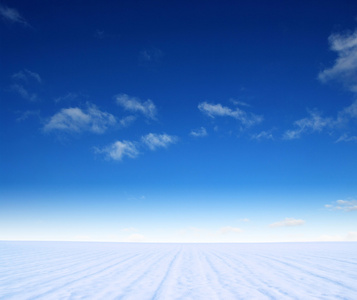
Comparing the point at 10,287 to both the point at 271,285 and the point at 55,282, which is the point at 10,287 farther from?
the point at 271,285

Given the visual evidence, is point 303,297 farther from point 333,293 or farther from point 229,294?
point 229,294

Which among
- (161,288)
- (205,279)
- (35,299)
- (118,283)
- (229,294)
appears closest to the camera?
(35,299)

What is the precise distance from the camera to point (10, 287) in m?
7.30

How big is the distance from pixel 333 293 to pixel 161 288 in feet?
15.5

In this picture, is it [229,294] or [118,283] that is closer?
[229,294]

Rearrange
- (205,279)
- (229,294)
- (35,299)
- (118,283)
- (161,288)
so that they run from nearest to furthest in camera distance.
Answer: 1. (35,299)
2. (229,294)
3. (161,288)
4. (118,283)
5. (205,279)

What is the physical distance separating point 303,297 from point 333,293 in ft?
3.72

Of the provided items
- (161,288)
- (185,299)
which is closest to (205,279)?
(161,288)

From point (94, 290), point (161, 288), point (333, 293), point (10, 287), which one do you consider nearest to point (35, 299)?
point (94, 290)

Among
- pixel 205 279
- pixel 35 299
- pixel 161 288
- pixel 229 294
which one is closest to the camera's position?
pixel 35 299

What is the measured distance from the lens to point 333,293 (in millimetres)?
6746

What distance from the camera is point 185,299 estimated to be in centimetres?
608

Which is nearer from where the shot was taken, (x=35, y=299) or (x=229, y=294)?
(x=35, y=299)

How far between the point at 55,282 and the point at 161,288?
361cm
